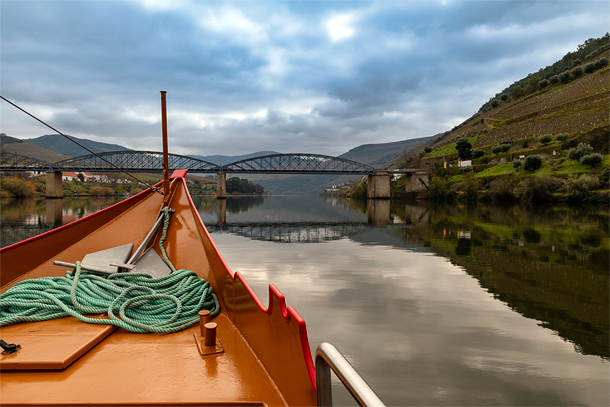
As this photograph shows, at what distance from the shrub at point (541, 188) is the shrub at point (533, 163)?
17.3 ft

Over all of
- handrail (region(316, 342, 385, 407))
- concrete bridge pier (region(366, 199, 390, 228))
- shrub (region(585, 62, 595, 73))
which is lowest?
concrete bridge pier (region(366, 199, 390, 228))

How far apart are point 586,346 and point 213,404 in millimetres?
4416

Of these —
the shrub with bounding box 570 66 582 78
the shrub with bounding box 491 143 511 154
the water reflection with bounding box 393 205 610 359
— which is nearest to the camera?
A: the water reflection with bounding box 393 205 610 359

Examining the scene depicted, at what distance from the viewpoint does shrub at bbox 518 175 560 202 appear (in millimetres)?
31984

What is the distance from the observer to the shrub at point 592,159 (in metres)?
31.7

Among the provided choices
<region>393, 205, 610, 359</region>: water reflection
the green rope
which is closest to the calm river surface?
<region>393, 205, 610, 359</region>: water reflection

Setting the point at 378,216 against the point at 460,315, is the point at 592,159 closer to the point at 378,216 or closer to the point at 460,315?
the point at 378,216

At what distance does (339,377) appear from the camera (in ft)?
3.88

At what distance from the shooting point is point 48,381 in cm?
235

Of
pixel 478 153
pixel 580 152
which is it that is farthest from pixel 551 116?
pixel 580 152

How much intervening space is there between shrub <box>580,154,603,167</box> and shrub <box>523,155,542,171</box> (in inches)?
184

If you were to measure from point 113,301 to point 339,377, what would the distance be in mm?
3029

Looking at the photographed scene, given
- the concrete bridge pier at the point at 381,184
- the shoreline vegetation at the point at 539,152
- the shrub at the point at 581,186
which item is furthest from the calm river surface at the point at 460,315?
the concrete bridge pier at the point at 381,184

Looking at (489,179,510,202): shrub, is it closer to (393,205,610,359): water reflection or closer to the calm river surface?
(393,205,610,359): water reflection
